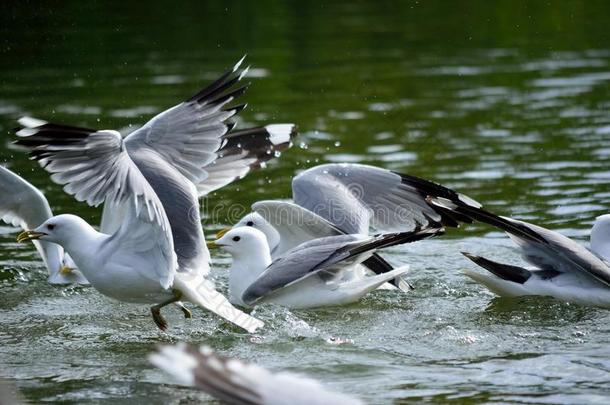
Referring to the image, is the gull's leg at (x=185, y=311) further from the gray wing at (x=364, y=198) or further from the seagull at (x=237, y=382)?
the seagull at (x=237, y=382)

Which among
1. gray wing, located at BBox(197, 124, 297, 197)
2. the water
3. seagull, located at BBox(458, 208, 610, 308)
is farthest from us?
gray wing, located at BBox(197, 124, 297, 197)

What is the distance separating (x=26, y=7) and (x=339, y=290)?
51.3 ft

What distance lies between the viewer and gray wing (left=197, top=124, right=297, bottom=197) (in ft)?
29.3

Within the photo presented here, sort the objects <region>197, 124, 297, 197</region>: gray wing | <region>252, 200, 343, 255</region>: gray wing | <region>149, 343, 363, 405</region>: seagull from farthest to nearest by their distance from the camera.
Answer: <region>197, 124, 297, 197</region>: gray wing
<region>252, 200, 343, 255</region>: gray wing
<region>149, 343, 363, 405</region>: seagull

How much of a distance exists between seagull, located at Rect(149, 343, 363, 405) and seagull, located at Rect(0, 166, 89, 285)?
4.32 m

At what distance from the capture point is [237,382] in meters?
4.03

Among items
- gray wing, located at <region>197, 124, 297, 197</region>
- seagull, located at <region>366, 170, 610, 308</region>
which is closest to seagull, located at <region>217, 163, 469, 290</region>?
seagull, located at <region>366, 170, 610, 308</region>

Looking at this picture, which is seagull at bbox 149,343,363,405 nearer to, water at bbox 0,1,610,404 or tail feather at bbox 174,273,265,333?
water at bbox 0,1,610,404

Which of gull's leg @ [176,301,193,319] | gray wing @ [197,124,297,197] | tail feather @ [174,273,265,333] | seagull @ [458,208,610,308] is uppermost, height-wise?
gray wing @ [197,124,297,197]

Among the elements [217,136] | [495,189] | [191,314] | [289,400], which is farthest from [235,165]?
[289,400]

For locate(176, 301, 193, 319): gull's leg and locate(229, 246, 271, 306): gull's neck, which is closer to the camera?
locate(176, 301, 193, 319): gull's leg

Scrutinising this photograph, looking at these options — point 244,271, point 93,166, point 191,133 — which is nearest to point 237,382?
point 93,166

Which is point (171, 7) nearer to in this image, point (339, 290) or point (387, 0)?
point (387, 0)

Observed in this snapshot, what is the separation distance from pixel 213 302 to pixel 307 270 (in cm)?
A: 62
